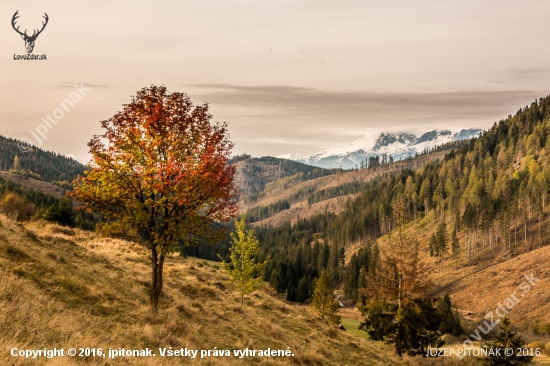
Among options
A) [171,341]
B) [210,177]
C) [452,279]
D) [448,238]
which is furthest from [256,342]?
[448,238]

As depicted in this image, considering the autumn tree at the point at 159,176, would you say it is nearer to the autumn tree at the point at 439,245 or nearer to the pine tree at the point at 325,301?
the pine tree at the point at 325,301

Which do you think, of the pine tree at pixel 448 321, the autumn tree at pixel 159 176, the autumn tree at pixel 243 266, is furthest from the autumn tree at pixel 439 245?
the autumn tree at pixel 159 176

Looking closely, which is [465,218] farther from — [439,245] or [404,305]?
[404,305]

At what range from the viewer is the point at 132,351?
1161cm

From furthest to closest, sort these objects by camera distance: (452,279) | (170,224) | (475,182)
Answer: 1. (475,182)
2. (452,279)
3. (170,224)

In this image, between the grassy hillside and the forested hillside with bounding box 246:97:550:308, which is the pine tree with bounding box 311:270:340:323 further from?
the forested hillside with bounding box 246:97:550:308

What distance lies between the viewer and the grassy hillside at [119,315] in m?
11.1

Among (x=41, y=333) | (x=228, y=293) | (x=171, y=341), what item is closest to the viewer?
(x=41, y=333)

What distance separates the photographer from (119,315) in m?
15.5

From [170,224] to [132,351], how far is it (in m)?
6.44

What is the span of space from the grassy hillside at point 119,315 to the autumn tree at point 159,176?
2.70 m

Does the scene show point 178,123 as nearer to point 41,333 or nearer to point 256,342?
point 41,333

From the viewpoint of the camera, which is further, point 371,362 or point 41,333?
point 371,362

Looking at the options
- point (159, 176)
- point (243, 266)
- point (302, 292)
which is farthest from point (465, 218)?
point (159, 176)
